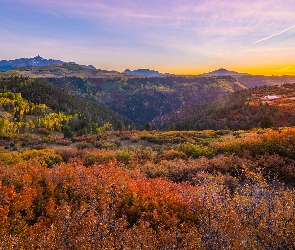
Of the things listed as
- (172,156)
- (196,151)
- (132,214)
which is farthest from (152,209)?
(196,151)

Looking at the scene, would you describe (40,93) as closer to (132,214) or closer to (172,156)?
(172,156)

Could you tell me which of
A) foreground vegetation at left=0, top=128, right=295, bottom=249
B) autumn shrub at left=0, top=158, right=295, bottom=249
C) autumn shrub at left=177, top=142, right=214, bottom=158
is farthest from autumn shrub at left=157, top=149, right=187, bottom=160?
autumn shrub at left=0, top=158, right=295, bottom=249

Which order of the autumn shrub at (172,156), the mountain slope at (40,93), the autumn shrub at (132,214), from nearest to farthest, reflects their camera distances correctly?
the autumn shrub at (132,214), the autumn shrub at (172,156), the mountain slope at (40,93)

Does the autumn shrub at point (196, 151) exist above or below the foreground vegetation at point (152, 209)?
below

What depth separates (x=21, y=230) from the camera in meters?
9.47

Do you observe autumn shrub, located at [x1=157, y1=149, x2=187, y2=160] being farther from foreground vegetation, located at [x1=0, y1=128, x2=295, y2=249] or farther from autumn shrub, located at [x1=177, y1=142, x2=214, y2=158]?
foreground vegetation, located at [x1=0, y1=128, x2=295, y2=249]

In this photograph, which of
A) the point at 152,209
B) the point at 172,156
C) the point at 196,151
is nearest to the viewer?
the point at 152,209

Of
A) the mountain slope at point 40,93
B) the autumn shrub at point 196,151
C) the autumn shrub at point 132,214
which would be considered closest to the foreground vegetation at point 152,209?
the autumn shrub at point 132,214

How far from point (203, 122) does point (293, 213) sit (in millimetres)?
98560

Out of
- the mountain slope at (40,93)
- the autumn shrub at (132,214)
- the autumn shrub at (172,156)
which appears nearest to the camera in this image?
the autumn shrub at (132,214)

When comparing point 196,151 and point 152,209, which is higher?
point 152,209

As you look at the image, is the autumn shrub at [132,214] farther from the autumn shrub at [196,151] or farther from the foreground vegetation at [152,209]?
the autumn shrub at [196,151]

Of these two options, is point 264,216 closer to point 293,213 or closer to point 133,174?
point 293,213

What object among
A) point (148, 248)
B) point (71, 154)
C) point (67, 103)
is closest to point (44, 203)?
point (148, 248)
